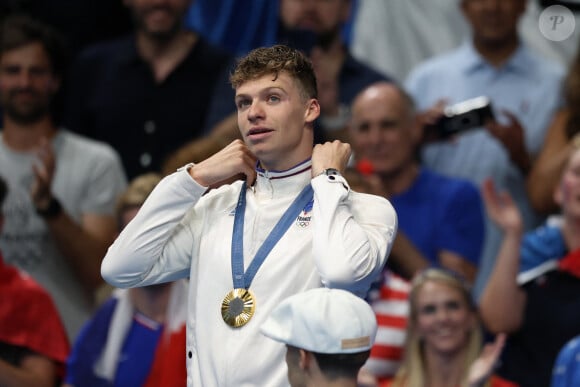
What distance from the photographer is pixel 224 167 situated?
13.8 feet

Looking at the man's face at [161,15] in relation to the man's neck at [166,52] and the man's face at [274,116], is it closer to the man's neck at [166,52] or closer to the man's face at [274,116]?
the man's neck at [166,52]

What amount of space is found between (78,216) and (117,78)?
3.52 ft

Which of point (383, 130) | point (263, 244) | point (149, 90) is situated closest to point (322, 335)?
point (263, 244)

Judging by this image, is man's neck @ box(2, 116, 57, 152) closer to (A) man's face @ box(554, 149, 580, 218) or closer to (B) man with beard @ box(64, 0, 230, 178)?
(B) man with beard @ box(64, 0, 230, 178)

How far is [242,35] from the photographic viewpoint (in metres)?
8.88

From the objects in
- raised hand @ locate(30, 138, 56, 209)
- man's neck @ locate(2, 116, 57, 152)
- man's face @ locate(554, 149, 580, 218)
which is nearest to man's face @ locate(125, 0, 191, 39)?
man's neck @ locate(2, 116, 57, 152)

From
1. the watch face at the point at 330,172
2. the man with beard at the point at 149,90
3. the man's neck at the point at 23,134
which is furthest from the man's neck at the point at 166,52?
the watch face at the point at 330,172

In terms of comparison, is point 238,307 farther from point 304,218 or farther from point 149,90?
point 149,90

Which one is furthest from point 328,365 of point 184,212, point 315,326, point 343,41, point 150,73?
point 343,41

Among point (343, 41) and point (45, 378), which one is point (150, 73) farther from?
point (45, 378)

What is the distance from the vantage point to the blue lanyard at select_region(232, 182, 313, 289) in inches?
161

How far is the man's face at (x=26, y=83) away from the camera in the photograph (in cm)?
732

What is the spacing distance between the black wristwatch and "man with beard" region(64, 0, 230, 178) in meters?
0.87

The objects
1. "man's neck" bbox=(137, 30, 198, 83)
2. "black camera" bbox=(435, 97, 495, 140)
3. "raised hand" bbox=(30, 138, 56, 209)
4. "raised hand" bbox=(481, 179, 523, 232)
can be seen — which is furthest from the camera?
"man's neck" bbox=(137, 30, 198, 83)
